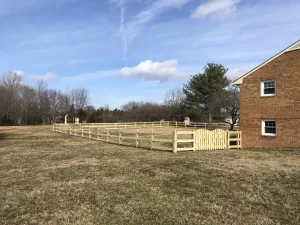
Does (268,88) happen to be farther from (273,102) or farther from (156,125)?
(156,125)

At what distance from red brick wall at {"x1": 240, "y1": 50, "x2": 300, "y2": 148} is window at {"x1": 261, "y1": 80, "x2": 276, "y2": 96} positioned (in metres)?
0.24

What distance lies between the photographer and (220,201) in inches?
272

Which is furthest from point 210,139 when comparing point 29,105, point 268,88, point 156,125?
point 29,105

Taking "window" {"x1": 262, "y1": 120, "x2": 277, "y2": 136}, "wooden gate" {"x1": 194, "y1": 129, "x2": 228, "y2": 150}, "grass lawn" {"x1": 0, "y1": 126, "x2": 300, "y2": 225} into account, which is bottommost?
"grass lawn" {"x1": 0, "y1": 126, "x2": 300, "y2": 225}

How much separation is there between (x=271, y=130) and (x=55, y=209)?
50.8 feet

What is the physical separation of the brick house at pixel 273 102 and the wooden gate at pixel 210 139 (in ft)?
7.39

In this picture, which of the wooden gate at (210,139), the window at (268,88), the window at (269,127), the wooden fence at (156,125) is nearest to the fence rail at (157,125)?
the wooden fence at (156,125)

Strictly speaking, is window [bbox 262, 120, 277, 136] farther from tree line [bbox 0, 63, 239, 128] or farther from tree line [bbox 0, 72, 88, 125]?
tree line [bbox 0, 72, 88, 125]

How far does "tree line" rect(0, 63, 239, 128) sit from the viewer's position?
54938mm

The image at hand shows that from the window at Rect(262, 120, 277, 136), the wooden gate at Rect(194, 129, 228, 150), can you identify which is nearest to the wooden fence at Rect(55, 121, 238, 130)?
the window at Rect(262, 120, 277, 136)

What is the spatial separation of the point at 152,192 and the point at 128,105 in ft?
283

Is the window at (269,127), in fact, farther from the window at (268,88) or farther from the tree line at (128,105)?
the tree line at (128,105)

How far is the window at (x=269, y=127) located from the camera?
18.1 meters

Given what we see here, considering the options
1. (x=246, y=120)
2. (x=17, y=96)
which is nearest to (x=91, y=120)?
(x=17, y=96)
